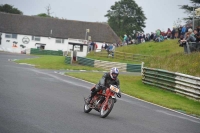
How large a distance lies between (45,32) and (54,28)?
7.54ft

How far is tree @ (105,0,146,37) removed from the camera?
110 metres

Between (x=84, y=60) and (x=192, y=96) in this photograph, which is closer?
(x=192, y=96)

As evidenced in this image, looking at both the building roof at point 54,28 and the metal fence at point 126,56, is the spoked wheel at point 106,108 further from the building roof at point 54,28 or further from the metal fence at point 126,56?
the building roof at point 54,28

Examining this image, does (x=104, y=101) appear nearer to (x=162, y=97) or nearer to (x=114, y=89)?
(x=114, y=89)

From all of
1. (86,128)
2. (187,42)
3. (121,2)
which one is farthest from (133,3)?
(86,128)

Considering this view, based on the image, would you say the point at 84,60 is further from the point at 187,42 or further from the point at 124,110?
the point at 124,110

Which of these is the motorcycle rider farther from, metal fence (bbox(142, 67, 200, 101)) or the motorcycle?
metal fence (bbox(142, 67, 200, 101))

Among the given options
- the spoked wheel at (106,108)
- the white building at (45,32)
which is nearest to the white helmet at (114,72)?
the spoked wheel at (106,108)

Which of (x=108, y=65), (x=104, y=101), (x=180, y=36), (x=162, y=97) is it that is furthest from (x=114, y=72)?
(x=108, y=65)

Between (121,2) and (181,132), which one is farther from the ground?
(121,2)

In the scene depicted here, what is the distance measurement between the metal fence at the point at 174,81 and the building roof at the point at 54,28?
212ft

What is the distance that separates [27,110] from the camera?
12.6m

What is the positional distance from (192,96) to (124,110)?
7.32m

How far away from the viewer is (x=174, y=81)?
24750 mm
